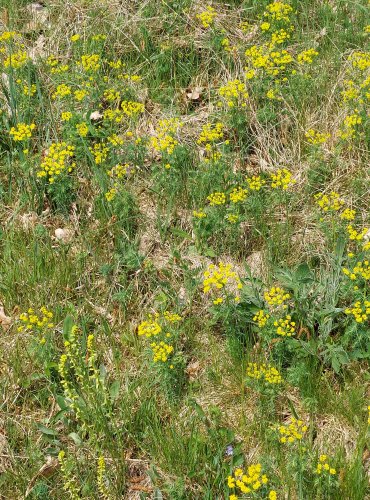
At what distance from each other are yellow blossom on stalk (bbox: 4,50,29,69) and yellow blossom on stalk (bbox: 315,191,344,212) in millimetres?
2330

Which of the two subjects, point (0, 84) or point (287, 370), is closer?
point (287, 370)

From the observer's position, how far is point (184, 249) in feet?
14.1

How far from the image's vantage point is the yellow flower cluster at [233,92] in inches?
183

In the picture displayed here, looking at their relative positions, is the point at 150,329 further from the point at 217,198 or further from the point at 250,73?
the point at 250,73

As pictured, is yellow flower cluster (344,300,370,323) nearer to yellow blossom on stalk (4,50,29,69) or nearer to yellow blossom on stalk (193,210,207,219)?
yellow blossom on stalk (193,210,207,219)

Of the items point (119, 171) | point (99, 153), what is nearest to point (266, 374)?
point (119, 171)

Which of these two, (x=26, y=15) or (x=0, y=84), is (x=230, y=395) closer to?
(x=0, y=84)

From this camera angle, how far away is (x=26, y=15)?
568 cm

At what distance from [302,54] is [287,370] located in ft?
7.72

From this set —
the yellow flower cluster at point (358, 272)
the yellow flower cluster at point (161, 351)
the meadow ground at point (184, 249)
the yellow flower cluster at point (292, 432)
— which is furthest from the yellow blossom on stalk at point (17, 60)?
the yellow flower cluster at point (292, 432)

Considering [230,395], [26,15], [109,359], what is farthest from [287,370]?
[26,15]

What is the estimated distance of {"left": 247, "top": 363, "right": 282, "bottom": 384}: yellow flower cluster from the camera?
3377 millimetres

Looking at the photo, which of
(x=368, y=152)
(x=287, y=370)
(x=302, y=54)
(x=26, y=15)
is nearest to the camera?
(x=287, y=370)

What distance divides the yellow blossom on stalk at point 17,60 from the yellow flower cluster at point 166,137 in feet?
3.78
